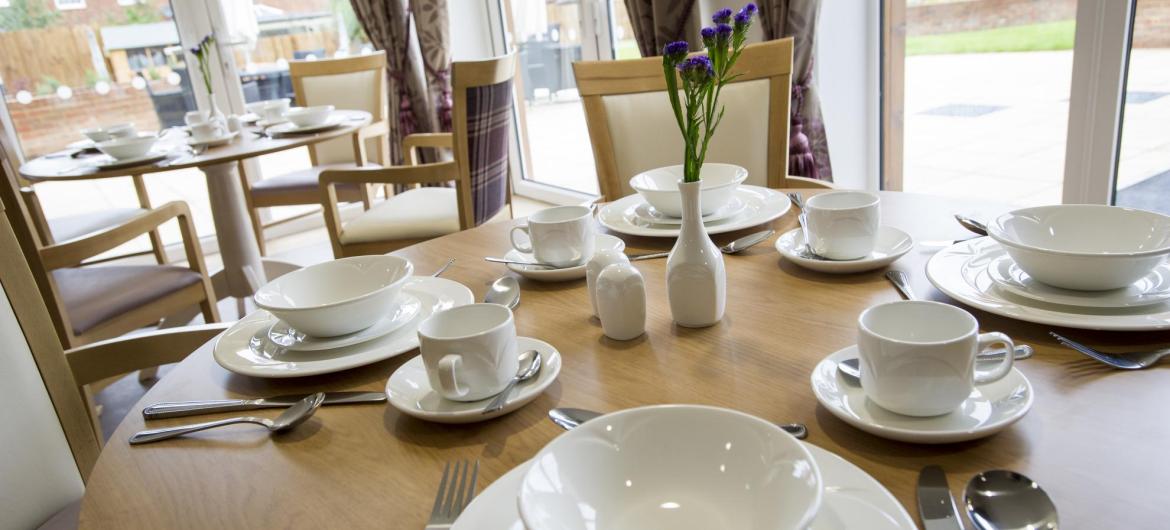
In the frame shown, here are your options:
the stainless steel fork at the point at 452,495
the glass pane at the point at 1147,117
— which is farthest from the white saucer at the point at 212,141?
the glass pane at the point at 1147,117

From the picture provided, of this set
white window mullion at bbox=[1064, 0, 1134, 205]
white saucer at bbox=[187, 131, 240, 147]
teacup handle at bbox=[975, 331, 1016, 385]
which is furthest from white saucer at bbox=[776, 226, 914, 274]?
white saucer at bbox=[187, 131, 240, 147]

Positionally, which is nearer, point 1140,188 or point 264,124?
point 1140,188

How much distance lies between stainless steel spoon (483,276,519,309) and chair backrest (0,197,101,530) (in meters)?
0.60

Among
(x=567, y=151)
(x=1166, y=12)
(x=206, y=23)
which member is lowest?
(x=567, y=151)

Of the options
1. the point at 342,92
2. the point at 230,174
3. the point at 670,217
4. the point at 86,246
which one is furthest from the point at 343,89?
the point at 670,217

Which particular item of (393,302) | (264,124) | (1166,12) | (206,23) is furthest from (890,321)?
(206,23)

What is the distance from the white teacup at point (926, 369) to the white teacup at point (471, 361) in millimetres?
331

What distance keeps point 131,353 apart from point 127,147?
1.73m

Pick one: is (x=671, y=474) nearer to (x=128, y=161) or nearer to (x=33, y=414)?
(x=33, y=414)

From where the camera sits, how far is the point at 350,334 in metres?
0.97

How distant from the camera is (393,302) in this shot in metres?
1.02

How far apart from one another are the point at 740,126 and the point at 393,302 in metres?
1.11

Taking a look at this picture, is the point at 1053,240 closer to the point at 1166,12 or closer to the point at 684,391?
the point at 684,391

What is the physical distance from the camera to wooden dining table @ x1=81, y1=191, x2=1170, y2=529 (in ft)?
2.00
